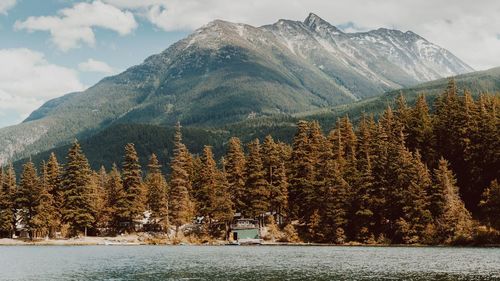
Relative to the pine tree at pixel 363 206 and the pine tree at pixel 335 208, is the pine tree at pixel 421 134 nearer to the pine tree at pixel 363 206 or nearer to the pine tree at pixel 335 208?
the pine tree at pixel 363 206

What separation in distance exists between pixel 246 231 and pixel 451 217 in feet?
132

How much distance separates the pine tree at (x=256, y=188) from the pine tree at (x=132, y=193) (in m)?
25.0

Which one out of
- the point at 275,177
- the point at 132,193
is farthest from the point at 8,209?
the point at 275,177

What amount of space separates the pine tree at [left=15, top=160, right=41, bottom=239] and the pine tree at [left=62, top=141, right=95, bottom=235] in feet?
19.2

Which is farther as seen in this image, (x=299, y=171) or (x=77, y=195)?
(x=77, y=195)

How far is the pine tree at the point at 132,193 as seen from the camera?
11944 centimetres

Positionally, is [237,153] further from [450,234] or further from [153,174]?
[450,234]

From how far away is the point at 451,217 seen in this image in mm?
91000

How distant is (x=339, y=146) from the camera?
12025 centimetres

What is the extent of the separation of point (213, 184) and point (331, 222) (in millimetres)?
29602

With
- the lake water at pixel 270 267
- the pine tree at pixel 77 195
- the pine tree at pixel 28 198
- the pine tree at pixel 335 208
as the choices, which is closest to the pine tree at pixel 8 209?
the pine tree at pixel 28 198

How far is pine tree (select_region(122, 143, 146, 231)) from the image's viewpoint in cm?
11944

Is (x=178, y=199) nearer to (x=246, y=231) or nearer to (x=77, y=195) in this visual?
(x=246, y=231)

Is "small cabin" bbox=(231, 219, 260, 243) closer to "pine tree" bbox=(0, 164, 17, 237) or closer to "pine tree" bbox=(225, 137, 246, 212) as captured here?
"pine tree" bbox=(225, 137, 246, 212)
